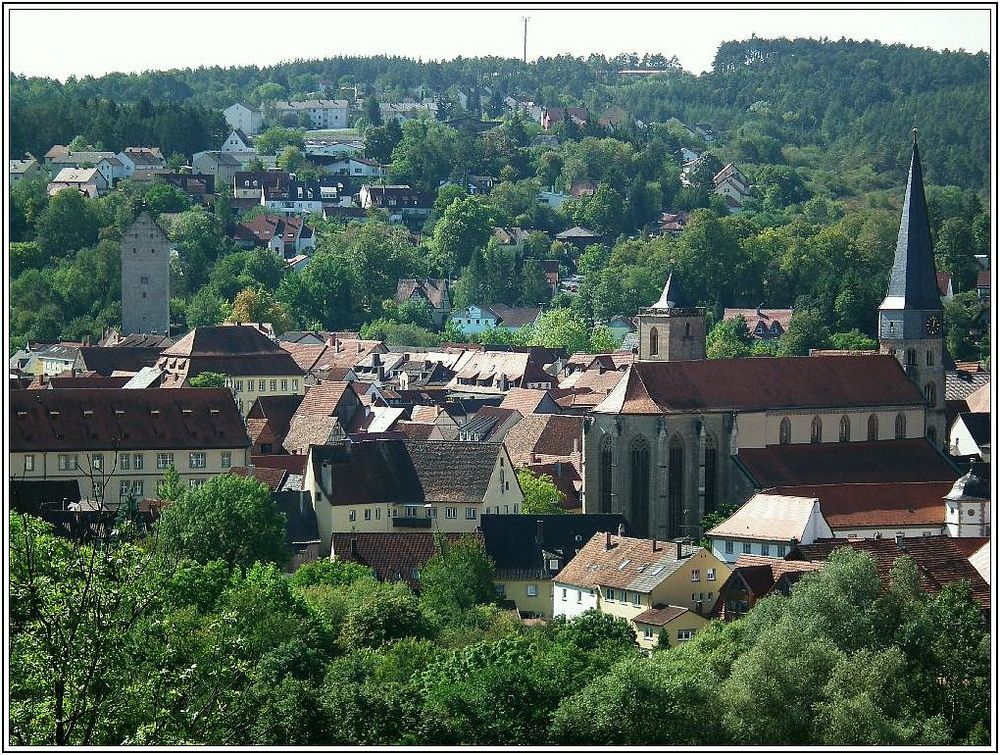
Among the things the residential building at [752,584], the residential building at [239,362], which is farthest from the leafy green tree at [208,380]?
the residential building at [752,584]

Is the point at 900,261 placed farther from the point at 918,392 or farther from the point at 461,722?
the point at 461,722

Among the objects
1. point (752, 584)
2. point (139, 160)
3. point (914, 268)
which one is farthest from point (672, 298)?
point (139, 160)

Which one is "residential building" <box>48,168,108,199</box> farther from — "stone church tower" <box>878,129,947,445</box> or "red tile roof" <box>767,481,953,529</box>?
"red tile roof" <box>767,481,953,529</box>

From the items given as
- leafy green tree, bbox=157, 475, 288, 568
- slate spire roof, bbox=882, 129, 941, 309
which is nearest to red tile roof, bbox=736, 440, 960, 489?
slate spire roof, bbox=882, 129, 941, 309

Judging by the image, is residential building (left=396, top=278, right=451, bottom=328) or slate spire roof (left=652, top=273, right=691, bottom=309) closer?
slate spire roof (left=652, top=273, right=691, bottom=309)

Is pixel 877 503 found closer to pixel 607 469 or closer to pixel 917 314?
pixel 607 469

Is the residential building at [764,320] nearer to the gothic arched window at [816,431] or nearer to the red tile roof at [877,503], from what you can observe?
the gothic arched window at [816,431]

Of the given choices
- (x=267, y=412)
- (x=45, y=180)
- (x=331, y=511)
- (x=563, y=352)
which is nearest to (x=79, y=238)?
(x=45, y=180)

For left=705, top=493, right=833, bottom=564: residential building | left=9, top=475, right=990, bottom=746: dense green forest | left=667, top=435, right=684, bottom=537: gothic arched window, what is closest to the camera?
left=9, top=475, right=990, bottom=746: dense green forest
